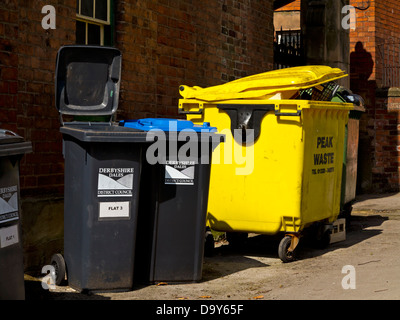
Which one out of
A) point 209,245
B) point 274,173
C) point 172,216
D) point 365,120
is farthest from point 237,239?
point 365,120

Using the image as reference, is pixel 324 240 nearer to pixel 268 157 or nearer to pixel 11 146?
pixel 268 157

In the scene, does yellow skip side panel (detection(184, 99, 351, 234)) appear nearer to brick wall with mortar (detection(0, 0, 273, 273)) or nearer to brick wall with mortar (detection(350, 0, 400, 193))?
brick wall with mortar (detection(0, 0, 273, 273))

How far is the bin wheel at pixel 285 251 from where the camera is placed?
6.95 metres

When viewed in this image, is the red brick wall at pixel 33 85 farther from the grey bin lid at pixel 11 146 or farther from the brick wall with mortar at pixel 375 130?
the brick wall with mortar at pixel 375 130

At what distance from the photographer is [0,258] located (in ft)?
14.9

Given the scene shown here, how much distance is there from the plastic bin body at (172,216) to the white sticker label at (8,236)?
4.33 ft

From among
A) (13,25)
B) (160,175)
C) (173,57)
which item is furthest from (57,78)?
(173,57)

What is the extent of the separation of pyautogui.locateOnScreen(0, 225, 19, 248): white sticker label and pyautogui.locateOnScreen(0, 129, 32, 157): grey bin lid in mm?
491

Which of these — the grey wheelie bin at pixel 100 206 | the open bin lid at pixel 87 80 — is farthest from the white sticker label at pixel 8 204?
the open bin lid at pixel 87 80

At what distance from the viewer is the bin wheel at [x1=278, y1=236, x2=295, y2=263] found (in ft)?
22.8

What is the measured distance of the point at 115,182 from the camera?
5.52 metres

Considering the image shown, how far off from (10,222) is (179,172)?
5.41 feet
